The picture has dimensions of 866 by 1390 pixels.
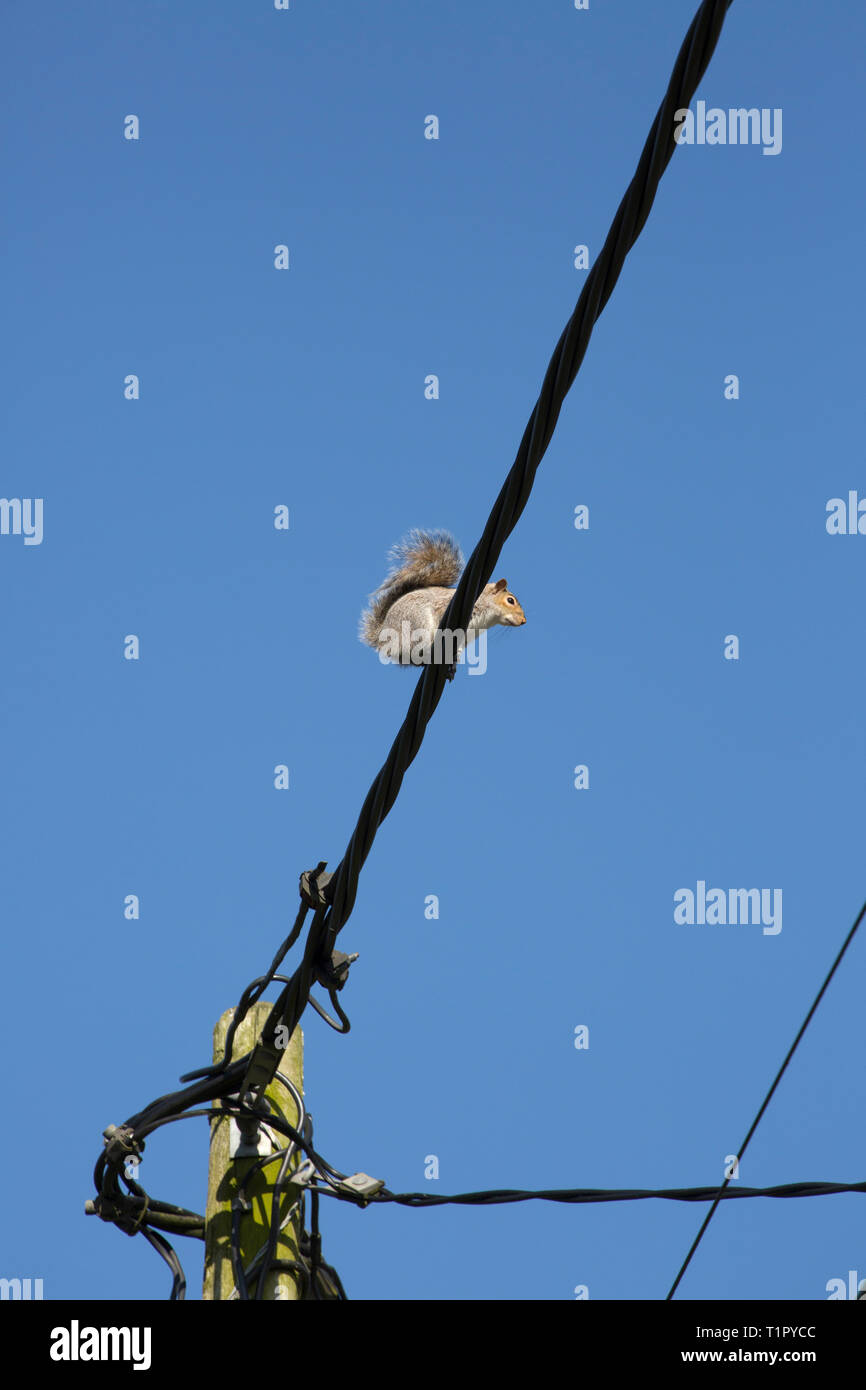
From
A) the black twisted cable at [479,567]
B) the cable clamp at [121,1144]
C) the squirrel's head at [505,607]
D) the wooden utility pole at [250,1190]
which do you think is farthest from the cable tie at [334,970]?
the squirrel's head at [505,607]

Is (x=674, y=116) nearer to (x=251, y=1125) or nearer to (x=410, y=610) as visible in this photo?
(x=251, y=1125)

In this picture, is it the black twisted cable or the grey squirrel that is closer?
the black twisted cable

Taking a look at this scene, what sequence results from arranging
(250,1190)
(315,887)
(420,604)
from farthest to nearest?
1. (420,604)
2. (250,1190)
3. (315,887)

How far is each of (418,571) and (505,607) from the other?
54cm

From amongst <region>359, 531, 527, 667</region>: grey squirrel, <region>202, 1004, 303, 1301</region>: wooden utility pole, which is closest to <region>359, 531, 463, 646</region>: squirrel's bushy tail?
A: <region>359, 531, 527, 667</region>: grey squirrel

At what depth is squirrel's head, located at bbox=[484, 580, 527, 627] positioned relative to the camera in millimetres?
8047

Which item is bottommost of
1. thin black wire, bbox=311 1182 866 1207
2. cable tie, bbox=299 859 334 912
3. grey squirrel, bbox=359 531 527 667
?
thin black wire, bbox=311 1182 866 1207

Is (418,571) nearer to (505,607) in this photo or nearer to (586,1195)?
(505,607)

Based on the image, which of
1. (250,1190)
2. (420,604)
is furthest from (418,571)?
(250,1190)

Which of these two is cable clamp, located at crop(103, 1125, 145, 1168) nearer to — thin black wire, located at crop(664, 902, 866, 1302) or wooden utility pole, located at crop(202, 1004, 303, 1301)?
wooden utility pole, located at crop(202, 1004, 303, 1301)

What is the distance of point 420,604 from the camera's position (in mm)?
7902

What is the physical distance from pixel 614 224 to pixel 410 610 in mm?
5863

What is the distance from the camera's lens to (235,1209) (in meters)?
3.13
